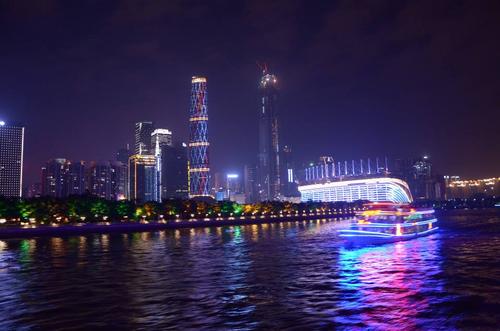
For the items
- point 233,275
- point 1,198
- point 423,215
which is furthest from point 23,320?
point 1,198

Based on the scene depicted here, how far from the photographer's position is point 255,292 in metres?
25.6

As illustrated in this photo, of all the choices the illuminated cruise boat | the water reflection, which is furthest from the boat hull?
the water reflection

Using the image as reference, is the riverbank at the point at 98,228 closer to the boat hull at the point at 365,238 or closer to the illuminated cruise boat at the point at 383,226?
the illuminated cruise boat at the point at 383,226

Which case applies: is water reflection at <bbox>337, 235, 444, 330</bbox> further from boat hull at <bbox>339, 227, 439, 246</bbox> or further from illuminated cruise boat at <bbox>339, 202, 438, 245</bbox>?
illuminated cruise boat at <bbox>339, 202, 438, 245</bbox>

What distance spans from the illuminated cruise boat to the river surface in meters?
13.1

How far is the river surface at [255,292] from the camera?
18.8m

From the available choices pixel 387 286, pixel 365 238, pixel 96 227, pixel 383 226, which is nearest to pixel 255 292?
pixel 387 286

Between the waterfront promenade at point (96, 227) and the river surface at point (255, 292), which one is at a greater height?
the waterfront promenade at point (96, 227)

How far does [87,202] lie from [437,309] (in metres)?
108

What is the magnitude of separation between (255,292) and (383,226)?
38.0m

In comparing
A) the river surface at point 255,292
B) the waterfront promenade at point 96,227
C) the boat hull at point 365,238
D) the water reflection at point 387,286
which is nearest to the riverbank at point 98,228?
the waterfront promenade at point 96,227

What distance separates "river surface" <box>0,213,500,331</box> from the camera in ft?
61.8

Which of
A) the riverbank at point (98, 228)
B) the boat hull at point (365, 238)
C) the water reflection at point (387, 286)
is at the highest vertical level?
the riverbank at point (98, 228)

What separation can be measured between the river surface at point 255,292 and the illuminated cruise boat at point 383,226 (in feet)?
43.1
